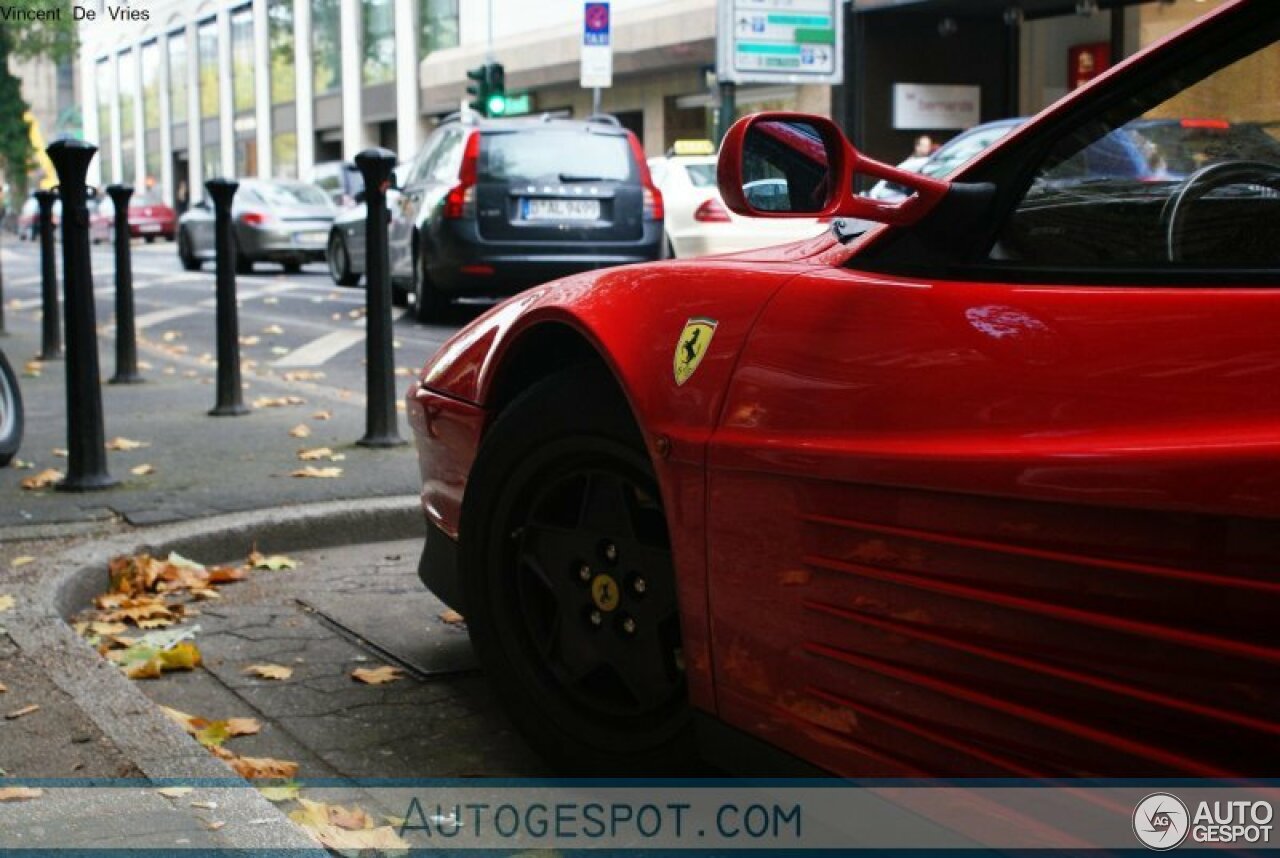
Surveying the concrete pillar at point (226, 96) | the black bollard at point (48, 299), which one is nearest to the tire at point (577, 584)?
the black bollard at point (48, 299)

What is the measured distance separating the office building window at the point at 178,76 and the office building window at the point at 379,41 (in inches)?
A: 493

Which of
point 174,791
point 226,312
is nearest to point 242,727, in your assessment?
point 174,791

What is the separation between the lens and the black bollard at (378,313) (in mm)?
7008

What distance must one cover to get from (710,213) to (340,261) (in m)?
5.42

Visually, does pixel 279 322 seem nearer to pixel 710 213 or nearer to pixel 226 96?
pixel 710 213

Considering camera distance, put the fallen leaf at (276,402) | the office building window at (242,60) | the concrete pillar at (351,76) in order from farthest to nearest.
→ the office building window at (242,60) < the concrete pillar at (351,76) < the fallen leaf at (276,402)

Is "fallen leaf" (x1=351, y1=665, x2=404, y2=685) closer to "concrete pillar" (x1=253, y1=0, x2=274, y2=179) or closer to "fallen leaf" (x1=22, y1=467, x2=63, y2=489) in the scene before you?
"fallen leaf" (x1=22, y1=467, x2=63, y2=489)

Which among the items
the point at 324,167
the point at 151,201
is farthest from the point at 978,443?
the point at 151,201

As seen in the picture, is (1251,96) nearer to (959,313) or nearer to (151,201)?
(959,313)

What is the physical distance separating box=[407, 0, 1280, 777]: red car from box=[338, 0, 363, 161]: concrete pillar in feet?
131

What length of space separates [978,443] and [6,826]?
1.70 m

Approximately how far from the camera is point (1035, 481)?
6.79 feet

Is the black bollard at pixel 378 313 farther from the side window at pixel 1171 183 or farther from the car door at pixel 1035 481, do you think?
the side window at pixel 1171 183

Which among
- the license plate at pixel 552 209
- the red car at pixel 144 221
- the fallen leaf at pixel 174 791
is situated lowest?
the fallen leaf at pixel 174 791
